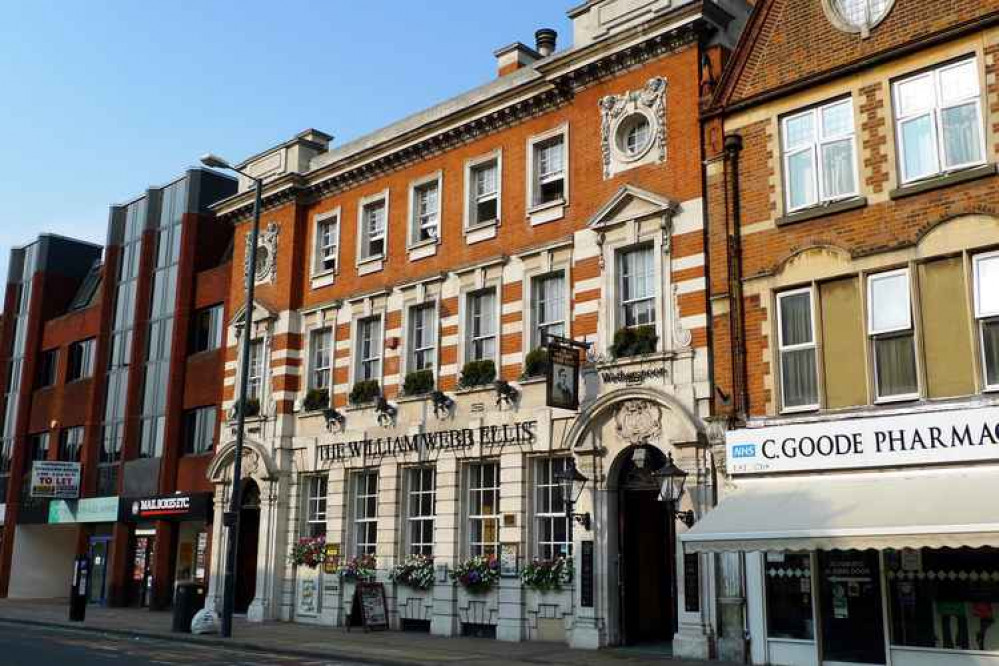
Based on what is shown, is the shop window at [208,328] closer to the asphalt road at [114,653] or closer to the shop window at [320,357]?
the shop window at [320,357]

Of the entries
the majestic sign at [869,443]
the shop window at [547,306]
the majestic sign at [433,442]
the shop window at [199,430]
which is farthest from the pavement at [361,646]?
the shop window at [547,306]

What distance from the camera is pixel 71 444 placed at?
39.6m

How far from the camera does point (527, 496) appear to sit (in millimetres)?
21562

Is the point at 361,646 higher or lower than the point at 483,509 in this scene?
lower

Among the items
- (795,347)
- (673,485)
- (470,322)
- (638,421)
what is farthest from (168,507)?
(795,347)

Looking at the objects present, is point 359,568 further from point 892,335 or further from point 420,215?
point 892,335

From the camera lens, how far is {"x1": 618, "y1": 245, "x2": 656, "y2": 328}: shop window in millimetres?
20203

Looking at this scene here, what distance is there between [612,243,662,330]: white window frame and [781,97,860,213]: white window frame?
3115 mm

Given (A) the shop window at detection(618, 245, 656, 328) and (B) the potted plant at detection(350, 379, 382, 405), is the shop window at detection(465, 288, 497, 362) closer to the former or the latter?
(B) the potted plant at detection(350, 379, 382, 405)

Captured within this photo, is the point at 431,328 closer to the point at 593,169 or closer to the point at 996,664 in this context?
the point at 593,169

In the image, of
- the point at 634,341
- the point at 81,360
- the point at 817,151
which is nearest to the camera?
the point at 817,151

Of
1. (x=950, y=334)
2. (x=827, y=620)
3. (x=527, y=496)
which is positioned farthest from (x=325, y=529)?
(x=950, y=334)

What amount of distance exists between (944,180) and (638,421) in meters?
7.10

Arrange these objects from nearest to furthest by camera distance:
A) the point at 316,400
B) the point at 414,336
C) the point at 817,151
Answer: the point at 817,151 < the point at 414,336 < the point at 316,400
